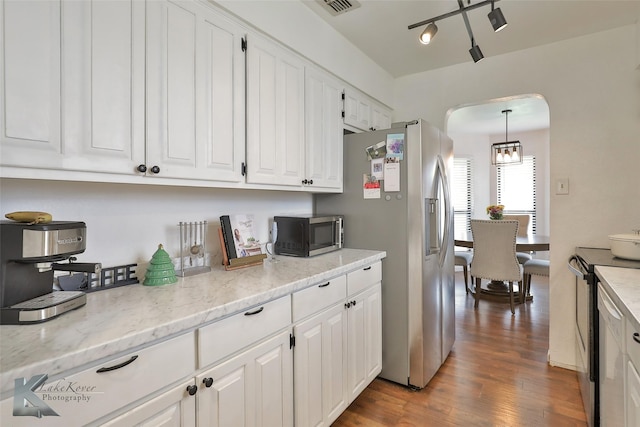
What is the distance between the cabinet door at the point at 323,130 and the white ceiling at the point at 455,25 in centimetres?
45

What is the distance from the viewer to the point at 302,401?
60.2 inches

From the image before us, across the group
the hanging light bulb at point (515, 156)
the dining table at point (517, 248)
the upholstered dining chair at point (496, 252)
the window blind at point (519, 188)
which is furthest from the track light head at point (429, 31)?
the window blind at point (519, 188)

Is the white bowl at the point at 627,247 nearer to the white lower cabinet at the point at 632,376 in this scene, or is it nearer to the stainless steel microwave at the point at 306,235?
the white lower cabinet at the point at 632,376

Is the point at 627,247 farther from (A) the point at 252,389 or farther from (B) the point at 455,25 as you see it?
(A) the point at 252,389

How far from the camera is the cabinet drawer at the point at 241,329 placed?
110 cm

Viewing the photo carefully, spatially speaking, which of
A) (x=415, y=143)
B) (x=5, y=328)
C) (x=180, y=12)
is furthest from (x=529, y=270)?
(x=5, y=328)

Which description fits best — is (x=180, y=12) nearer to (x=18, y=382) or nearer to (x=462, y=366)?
(x=18, y=382)

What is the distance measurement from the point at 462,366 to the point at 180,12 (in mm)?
2964

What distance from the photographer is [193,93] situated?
144 centimetres

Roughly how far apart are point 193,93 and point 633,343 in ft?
6.31

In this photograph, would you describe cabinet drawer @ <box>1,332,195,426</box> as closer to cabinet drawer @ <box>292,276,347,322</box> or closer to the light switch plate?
cabinet drawer @ <box>292,276,347,322</box>

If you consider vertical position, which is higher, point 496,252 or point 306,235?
point 306,235

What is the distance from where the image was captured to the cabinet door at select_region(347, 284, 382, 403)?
1938mm

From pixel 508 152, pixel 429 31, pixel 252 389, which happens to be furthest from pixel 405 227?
pixel 508 152
